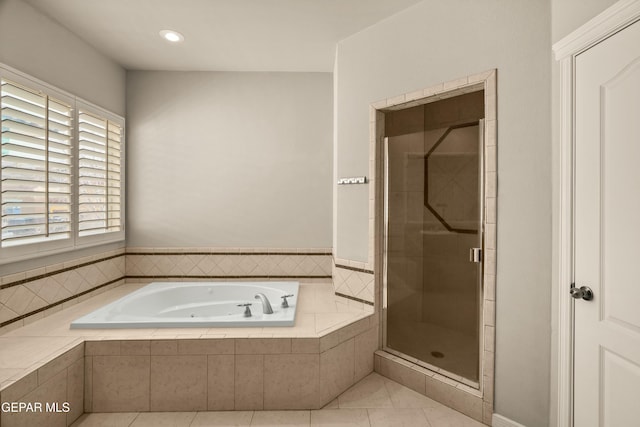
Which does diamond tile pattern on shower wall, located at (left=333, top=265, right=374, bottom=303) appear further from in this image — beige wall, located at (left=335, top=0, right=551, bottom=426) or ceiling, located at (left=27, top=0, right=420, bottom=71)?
ceiling, located at (left=27, top=0, right=420, bottom=71)

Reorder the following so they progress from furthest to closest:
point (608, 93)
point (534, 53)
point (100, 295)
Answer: point (100, 295) → point (534, 53) → point (608, 93)

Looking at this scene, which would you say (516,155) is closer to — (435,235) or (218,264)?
(435,235)

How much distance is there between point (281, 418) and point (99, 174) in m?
2.35

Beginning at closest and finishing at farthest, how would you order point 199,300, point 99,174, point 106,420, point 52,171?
point 106,420
point 52,171
point 99,174
point 199,300

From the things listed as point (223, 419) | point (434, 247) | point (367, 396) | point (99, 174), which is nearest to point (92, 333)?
point (223, 419)

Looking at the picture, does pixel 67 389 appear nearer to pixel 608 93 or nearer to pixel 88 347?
pixel 88 347

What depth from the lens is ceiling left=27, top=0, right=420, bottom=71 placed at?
2.08 metres

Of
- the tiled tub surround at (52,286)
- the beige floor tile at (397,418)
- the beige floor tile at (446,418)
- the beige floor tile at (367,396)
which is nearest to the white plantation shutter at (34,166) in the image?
the tiled tub surround at (52,286)

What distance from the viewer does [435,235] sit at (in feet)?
7.54

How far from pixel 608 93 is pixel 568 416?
53.1 inches

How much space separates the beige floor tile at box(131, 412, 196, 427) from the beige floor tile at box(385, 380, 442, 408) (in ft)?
3.95

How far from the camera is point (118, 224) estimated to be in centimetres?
293

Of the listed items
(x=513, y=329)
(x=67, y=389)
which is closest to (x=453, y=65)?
(x=513, y=329)

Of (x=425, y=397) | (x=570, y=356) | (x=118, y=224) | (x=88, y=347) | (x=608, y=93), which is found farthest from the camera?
(x=118, y=224)
